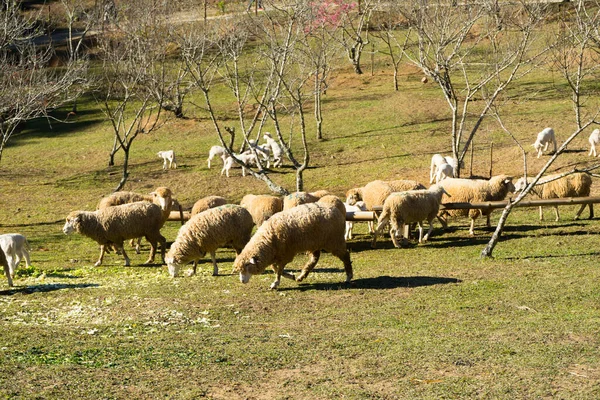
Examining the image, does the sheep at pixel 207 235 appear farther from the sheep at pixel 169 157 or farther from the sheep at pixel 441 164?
the sheep at pixel 169 157

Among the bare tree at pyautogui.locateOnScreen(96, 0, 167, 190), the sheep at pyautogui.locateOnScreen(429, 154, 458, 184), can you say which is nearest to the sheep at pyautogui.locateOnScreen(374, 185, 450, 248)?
the sheep at pyautogui.locateOnScreen(429, 154, 458, 184)

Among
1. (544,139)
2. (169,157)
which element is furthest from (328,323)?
(169,157)

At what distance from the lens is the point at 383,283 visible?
15.0 m

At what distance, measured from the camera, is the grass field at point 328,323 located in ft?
31.0

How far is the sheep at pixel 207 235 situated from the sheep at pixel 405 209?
390 cm

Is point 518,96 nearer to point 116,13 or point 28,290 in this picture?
point 116,13

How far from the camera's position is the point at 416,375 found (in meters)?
9.66

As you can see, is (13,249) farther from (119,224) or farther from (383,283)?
(383,283)

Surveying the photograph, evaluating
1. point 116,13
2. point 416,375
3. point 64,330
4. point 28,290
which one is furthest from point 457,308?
point 116,13

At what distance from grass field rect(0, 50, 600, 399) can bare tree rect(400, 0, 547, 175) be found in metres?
5.19

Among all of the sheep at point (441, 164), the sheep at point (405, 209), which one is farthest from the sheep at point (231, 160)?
the sheep at point (405, 209)

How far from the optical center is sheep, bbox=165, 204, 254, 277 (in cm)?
1616

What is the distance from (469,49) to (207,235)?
15028 mm

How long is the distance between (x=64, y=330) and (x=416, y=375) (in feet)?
18.2
